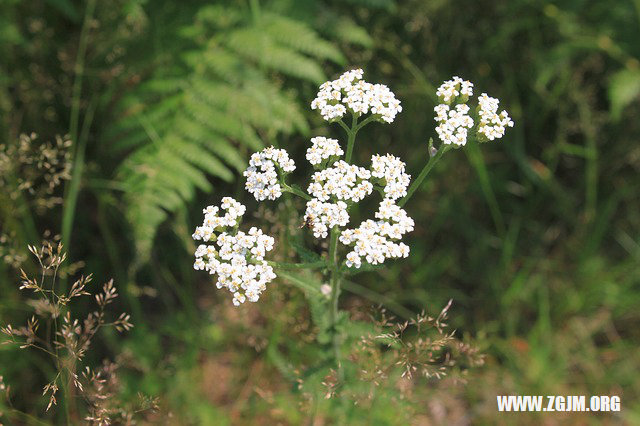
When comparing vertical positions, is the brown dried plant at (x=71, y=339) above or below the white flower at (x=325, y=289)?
below

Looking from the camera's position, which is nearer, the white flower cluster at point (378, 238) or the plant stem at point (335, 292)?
the white flower cluster at point (378, 238)

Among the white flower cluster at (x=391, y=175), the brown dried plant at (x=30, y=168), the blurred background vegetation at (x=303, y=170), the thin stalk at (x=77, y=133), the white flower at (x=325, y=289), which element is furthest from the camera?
the blurred background vegetation at (x=303, y=170)

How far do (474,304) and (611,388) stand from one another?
3.77ft

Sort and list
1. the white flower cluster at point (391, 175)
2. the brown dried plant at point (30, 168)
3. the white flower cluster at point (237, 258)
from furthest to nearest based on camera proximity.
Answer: the brown dried plant at point (30, 168) < the white flower cluster at point (391, 175) < the white flower cluster at point (237, 258)

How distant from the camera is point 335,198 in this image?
232cm

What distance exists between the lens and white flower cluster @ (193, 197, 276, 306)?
84.7 inches

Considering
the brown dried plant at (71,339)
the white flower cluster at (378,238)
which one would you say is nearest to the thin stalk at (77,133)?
the brown dried plant at (71,339)

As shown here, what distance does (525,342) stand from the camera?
4344mm

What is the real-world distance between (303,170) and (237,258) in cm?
225

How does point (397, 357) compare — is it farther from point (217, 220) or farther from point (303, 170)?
point (303, 170)

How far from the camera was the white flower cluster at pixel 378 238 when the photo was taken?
2156 millimetres

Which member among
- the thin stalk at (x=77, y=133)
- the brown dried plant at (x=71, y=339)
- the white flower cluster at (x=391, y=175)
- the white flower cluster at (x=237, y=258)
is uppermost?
the thin stalk at (x=77, y=133)

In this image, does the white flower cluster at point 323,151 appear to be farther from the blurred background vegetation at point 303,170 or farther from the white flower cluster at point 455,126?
the blurred background vegetation at point 303,170

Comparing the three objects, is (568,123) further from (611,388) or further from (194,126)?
(194,126)
